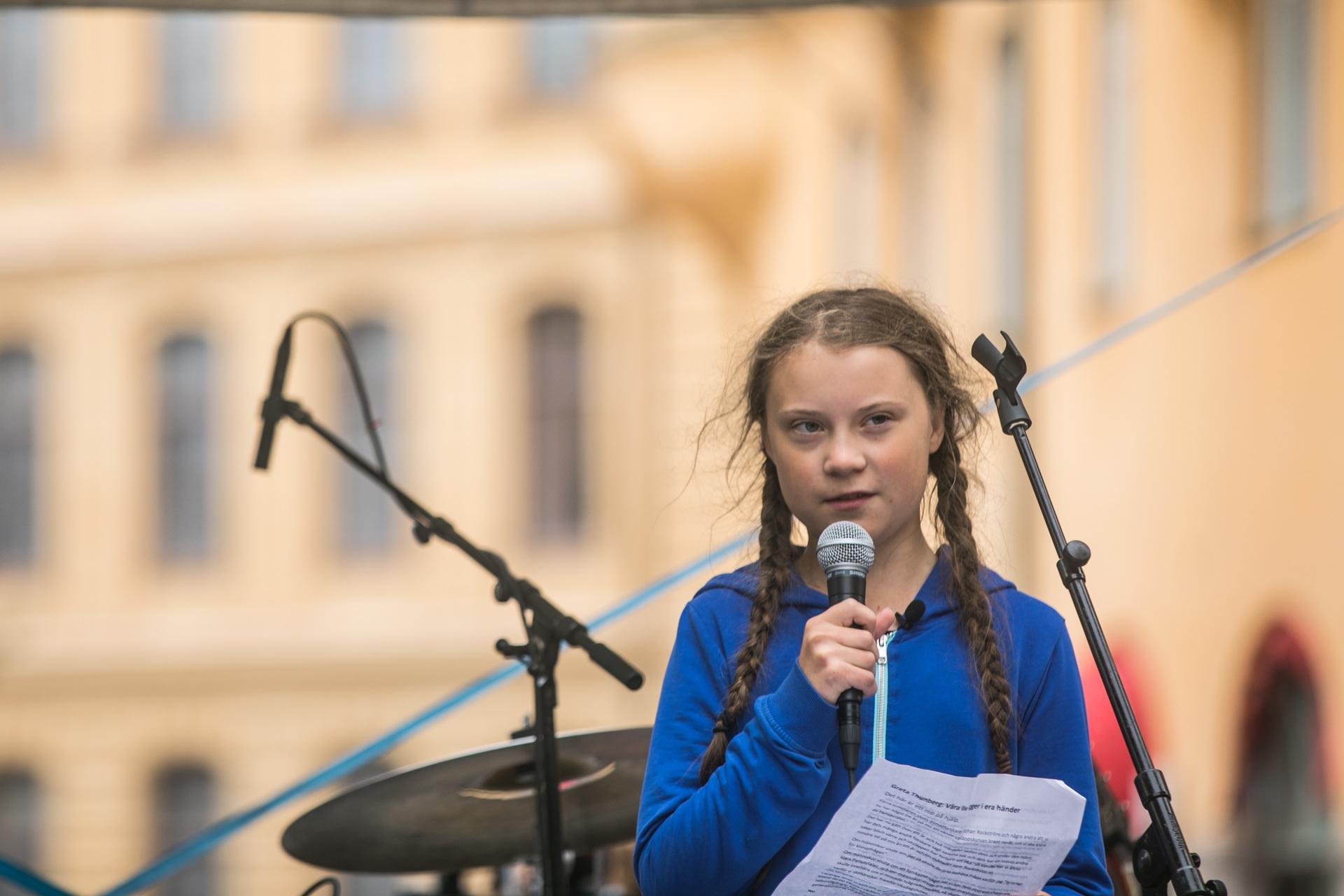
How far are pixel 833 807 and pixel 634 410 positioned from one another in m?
16.0

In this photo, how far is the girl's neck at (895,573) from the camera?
6.91 ft

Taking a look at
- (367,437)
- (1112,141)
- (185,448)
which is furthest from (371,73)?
(1112,141)

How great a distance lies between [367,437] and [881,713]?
1669 cm

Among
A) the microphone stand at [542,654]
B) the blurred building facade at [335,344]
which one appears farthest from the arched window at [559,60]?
the microphone stand at [542,654]

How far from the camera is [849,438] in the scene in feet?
6.71

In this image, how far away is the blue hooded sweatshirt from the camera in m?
1.91

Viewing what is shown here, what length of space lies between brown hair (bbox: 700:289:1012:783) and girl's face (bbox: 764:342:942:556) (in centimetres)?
3

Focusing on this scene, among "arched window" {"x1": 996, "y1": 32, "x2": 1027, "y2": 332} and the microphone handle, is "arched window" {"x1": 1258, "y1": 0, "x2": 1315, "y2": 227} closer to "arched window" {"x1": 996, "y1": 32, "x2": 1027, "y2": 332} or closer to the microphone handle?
"arched window" {"x1": 996, "y1": 32, "x2": 1027, "y2": 332}

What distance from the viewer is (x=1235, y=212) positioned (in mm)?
6801

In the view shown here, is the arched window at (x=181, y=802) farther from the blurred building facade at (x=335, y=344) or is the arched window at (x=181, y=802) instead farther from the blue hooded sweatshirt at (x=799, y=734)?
the blue hooded sweatshirt at (x=799, y=734)

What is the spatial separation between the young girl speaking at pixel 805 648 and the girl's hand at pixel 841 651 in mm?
20

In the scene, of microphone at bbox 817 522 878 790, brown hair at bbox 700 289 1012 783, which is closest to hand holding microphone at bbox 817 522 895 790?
microphone at bbox 817 522 878 790

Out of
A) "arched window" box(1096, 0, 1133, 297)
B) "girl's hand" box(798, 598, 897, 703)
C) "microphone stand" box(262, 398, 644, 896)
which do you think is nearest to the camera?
"girl's hand" box(798, 598, 897, 703)

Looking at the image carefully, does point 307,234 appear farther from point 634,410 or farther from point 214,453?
point 634,410
